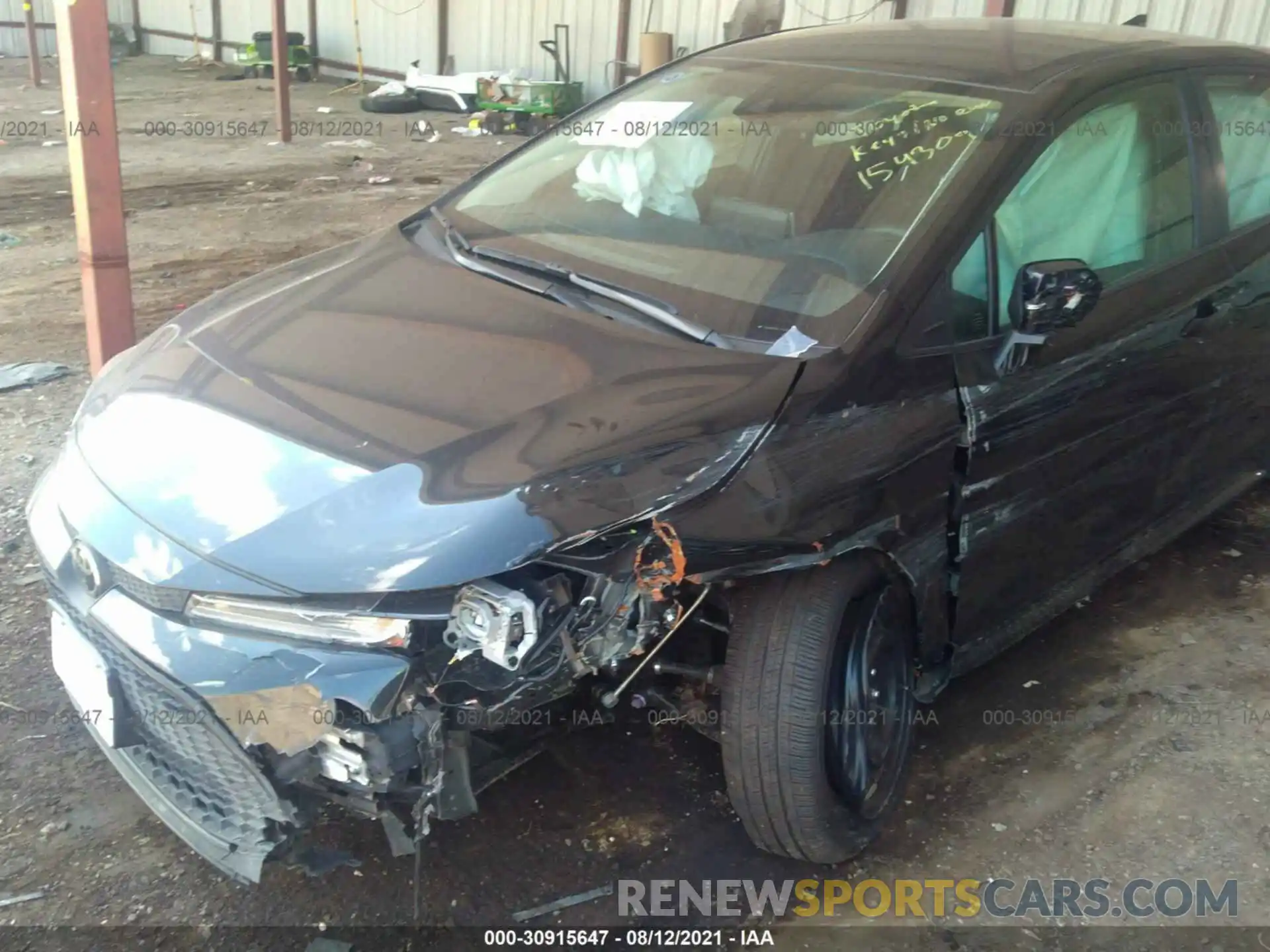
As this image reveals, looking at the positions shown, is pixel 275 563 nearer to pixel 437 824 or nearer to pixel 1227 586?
pixel 437 824

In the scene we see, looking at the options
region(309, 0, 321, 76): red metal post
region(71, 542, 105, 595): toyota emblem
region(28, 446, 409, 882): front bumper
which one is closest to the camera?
region(28, 446, 409, 882): front bumper

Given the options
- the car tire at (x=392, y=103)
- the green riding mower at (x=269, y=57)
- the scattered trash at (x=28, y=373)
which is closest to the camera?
the scattered trash at (x=28, y=373)

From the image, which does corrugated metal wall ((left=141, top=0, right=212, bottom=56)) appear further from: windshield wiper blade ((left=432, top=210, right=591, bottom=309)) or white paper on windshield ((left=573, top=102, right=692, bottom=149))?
windshield wiper blade ((left=432, top=210, right=591, bottom=309))

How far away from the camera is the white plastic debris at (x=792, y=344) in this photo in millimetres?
2189

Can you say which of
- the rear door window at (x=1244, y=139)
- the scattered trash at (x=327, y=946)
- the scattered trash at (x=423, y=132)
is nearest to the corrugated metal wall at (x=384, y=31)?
the scattered trash at (x=423, y=132)

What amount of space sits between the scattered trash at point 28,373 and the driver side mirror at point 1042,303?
4.20 meters

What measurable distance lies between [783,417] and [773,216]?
720mm

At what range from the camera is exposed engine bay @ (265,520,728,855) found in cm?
185

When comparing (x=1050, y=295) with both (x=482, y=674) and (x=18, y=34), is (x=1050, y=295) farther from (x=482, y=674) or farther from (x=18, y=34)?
(x=18, y=34)

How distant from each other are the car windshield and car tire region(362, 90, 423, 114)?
11.6 meters

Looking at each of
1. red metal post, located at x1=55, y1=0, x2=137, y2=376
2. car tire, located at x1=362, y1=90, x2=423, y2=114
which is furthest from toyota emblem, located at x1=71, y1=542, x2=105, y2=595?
car tire, located at x1=362, y1=90, x2=423, y2=114

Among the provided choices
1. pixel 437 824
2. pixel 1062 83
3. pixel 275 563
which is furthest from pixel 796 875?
pixel 1062 83

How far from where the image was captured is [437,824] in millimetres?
2480

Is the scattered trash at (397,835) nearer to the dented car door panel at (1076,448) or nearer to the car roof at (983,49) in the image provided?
the dented car door panel at (1076,448)
